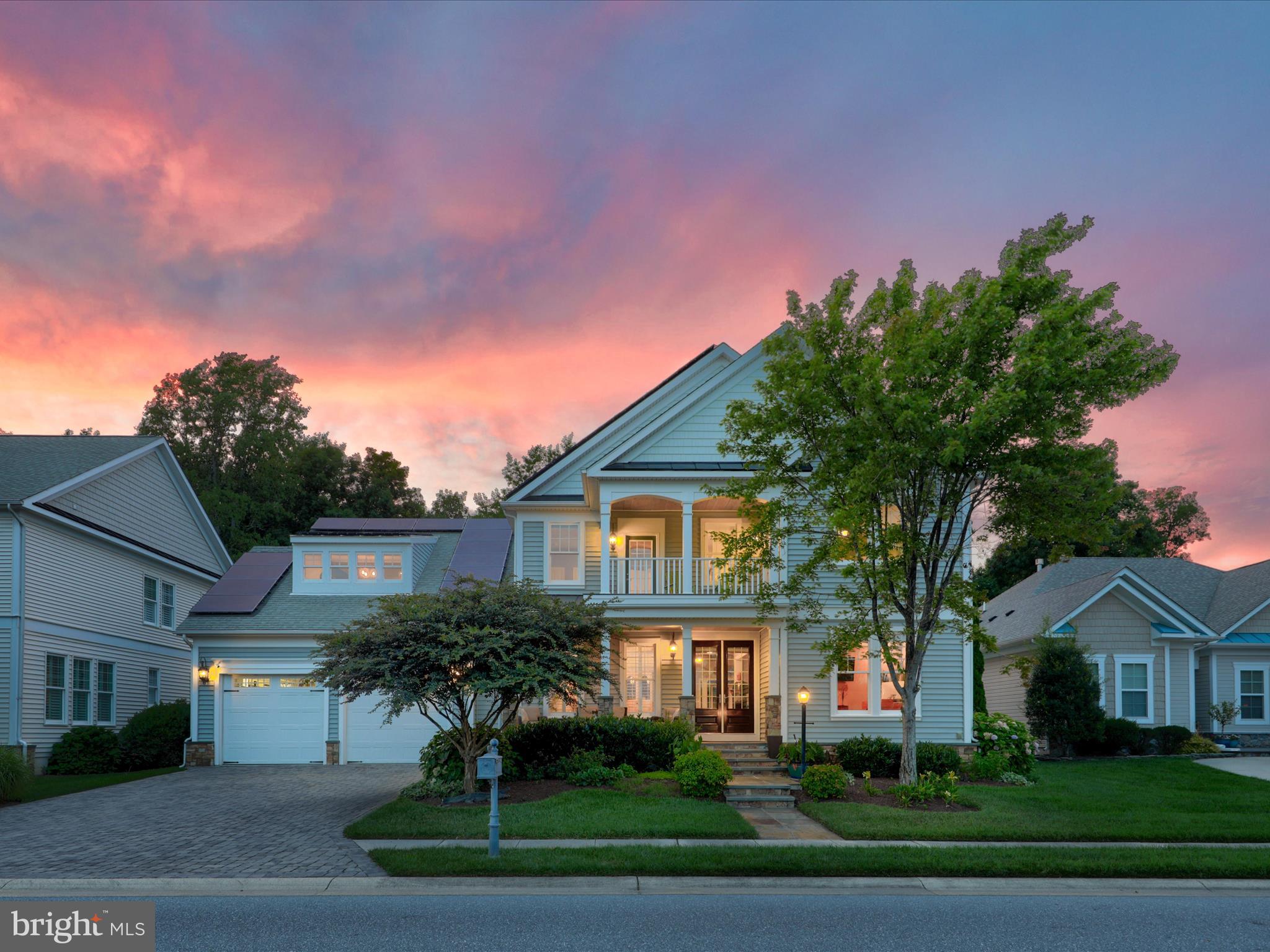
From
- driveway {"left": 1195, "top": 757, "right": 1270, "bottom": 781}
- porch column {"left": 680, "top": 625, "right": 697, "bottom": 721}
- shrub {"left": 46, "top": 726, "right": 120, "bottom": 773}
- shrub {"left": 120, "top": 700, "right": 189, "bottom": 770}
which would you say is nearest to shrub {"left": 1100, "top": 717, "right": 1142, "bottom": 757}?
driveway {"left": 1195, "top": 757, "right": 1270, "bottom": 781}

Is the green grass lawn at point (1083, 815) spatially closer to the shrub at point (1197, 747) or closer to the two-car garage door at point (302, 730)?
the shrub at point (1197, 747)

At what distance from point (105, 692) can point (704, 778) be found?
1789 centimetres

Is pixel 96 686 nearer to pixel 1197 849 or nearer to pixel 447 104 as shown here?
pixel 447 104

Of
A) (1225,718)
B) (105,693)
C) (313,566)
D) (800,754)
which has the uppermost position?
(313,566)

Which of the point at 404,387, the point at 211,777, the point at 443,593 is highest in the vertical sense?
the point at 404,387

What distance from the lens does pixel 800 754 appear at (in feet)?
60.5

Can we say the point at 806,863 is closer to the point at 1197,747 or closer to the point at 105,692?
the point at 1197,747

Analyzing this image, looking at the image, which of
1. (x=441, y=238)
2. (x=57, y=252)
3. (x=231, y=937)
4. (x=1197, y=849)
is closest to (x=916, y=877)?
(x=1197, y=849)

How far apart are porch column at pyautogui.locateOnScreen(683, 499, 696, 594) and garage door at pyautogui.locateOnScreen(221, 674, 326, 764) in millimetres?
10102

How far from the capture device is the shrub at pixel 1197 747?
2502cm

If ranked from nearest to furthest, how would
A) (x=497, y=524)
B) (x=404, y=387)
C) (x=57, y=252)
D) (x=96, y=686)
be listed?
(x=96, y=686)
(x=57, y=252)
(x=497, y=524)
(x=404, y=387)

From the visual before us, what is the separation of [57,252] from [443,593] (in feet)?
58.7

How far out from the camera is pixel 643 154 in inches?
789

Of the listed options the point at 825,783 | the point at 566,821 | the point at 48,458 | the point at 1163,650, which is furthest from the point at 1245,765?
the point at 48,458
